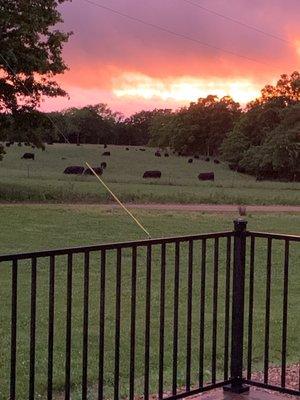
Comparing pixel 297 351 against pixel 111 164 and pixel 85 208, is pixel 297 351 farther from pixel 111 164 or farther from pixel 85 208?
pixel 111 164

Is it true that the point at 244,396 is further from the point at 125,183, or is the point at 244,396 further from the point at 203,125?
the point at 203,125

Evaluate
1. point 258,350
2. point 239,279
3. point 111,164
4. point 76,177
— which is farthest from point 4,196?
point 111,164

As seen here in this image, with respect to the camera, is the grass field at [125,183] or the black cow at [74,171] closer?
the grass field at [125,183]

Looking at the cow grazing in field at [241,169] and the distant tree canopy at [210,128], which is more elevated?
the distant tree canopy at [210,128]

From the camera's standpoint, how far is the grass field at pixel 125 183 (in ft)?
108

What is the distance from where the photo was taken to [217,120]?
383 feet

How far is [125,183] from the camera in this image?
45500 millimetres

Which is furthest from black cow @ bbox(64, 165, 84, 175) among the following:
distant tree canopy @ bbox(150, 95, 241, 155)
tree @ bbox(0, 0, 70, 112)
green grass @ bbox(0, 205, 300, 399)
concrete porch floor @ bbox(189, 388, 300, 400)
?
distant tree canopy @ bbox(150, 95, 241, 155)

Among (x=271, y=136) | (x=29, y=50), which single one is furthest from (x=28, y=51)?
(x=271, y=136)

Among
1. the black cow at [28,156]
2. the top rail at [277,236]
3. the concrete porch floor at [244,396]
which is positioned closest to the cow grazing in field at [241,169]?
the black cow at [28,156]

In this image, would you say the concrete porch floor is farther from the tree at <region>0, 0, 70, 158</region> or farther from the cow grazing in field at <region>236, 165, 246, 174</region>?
the cow grazing in field at <region>236, 165, 246, 174</region>

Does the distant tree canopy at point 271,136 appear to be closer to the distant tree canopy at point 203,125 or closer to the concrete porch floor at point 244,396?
the distant tree canopy at point 203,125

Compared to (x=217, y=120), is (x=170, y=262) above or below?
below

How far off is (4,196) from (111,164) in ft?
123
